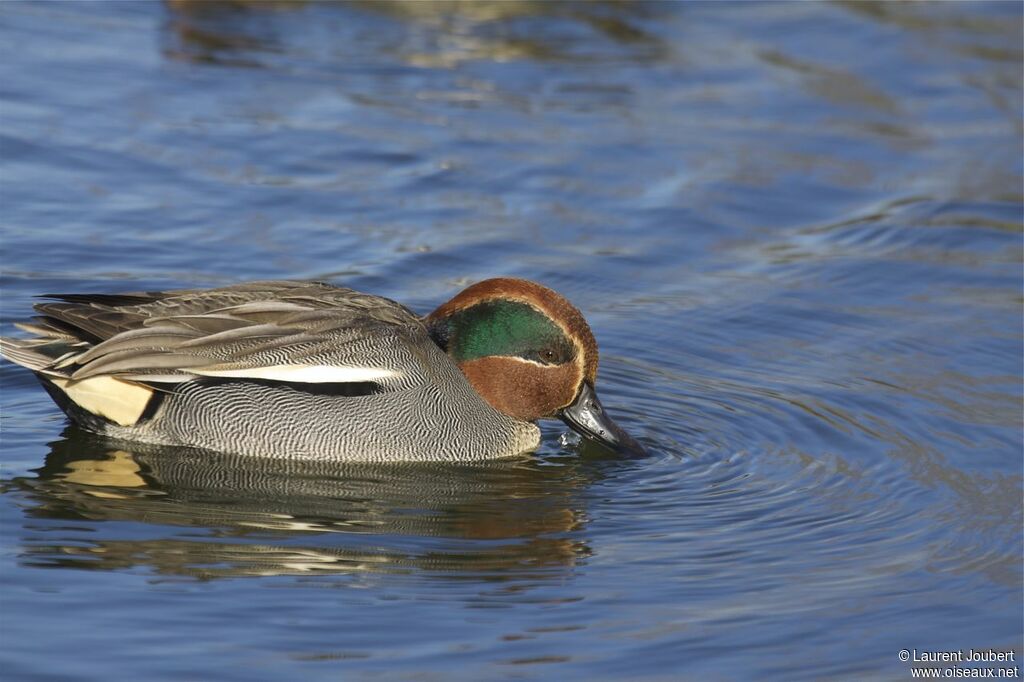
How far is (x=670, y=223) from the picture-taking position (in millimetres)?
10820

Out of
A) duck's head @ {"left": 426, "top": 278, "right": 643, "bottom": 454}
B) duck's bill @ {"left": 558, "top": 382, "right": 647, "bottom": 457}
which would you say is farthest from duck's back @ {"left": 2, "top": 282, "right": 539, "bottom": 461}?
duck's bill @ {"left": 558, "top": 382, "right": 647, "bottom": 457}

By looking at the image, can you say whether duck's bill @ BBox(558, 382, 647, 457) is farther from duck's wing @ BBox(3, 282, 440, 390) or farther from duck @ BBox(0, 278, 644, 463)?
duck's wing @ BBox(3, 282, 440, 390)

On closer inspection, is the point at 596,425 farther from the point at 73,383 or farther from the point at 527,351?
the point at 73,383

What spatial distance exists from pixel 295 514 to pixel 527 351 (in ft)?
4.84

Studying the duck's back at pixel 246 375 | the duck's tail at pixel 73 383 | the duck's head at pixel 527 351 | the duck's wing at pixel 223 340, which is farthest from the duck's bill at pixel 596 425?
the duck's tail at pixel 73 383

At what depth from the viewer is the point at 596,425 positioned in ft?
24.9

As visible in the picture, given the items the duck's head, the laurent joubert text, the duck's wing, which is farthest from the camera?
the duck's head

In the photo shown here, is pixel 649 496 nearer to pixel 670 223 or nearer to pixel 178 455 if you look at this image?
pixel 178 455

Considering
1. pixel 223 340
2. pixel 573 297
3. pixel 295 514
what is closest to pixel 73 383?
pixel 223 340

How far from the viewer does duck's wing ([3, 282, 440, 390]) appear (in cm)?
712

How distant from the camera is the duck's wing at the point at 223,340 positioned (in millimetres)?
7125

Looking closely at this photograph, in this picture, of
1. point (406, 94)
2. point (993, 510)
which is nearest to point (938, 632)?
point (993, 510)

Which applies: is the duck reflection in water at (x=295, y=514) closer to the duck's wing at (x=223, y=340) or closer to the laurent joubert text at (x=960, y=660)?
the duck's wing at (x=223, y=340)

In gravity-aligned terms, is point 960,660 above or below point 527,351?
below
